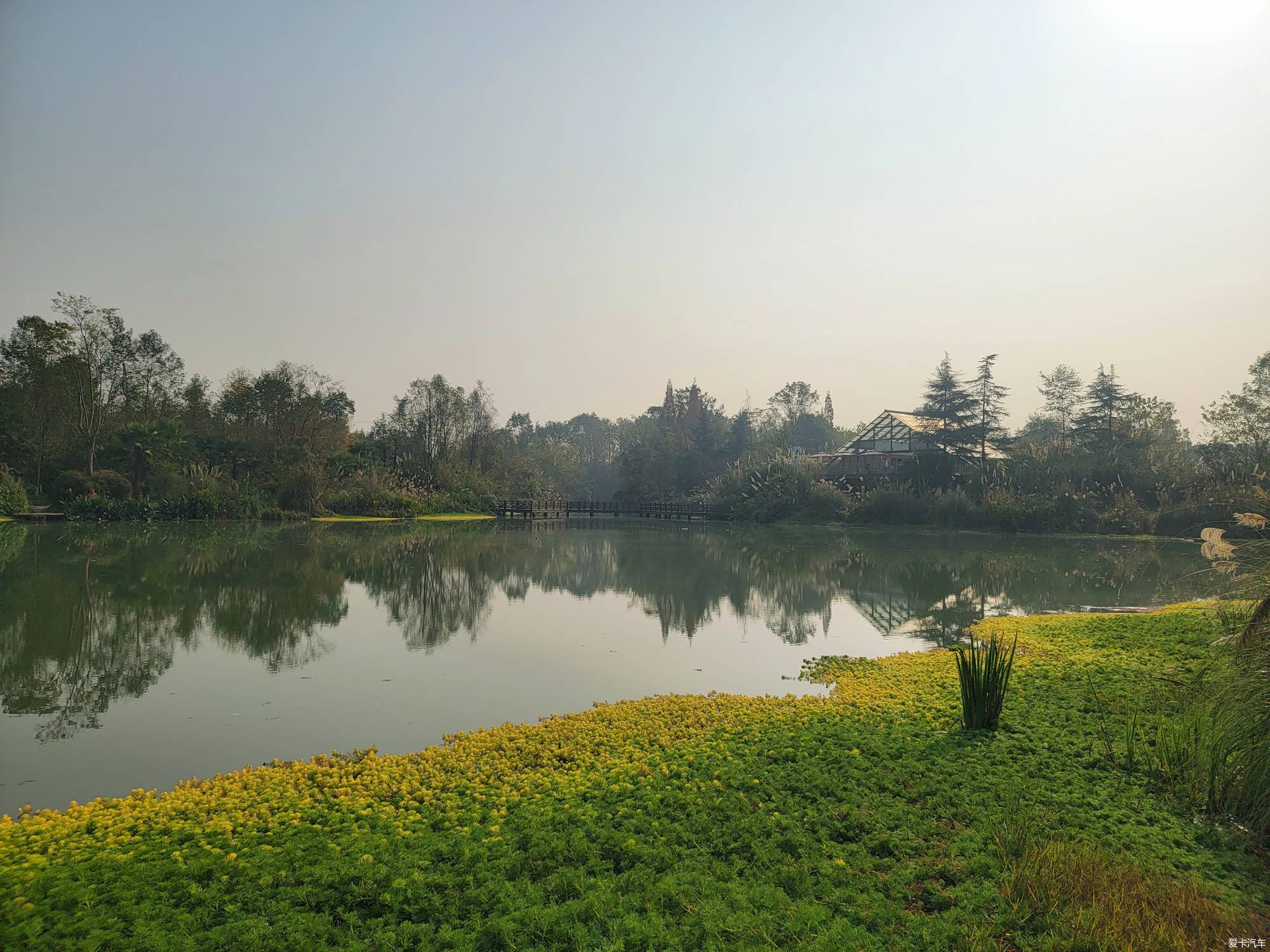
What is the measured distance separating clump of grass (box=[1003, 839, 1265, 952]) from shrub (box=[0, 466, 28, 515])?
116 ft

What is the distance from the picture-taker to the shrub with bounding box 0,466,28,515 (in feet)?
88.4

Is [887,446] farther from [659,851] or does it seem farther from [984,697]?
[659,851]

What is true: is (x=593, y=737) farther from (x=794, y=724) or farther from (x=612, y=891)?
(x=612, y=891)

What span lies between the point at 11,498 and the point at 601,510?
1263 inches

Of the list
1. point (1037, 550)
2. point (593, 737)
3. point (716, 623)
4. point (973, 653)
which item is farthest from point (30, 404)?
point (1037, 550)

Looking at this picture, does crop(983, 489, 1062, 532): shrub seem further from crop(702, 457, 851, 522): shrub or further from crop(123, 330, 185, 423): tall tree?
crop(123, 330, 185, 423): tall tree

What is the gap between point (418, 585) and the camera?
1568 centimetres

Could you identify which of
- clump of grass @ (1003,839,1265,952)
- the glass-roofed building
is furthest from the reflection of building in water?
the glass-roofed building

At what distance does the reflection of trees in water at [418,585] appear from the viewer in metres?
9.22

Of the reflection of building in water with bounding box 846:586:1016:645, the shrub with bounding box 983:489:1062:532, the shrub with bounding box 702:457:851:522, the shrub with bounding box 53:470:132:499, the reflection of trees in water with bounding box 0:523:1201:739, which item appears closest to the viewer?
the reflection of trees in water with bounding box 0:523:1201:739

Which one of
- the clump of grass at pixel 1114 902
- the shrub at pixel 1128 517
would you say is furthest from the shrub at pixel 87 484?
the shrub at pixel 1128 517

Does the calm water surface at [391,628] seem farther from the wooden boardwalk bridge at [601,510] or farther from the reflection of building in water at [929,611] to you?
the wooden boardwalk bridge at [601,510]

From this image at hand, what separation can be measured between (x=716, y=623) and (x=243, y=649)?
736 centimetres

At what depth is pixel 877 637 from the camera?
1123 centimetres
